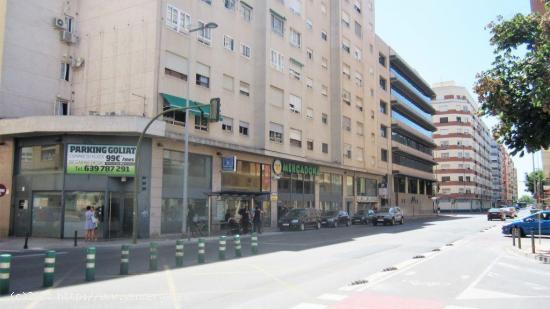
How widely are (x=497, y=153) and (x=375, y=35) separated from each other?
127m

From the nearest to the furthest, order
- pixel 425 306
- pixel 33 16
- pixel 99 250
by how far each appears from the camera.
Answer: pixel 425 306 → pixel 99 250 → pixel 33 16

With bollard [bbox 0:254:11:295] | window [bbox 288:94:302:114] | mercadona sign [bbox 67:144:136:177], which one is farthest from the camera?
window [bbox 288:94:302:114]

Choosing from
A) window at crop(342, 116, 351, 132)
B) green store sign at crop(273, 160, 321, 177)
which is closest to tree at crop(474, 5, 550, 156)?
green store sign at crop(273, 160, 321, 177)

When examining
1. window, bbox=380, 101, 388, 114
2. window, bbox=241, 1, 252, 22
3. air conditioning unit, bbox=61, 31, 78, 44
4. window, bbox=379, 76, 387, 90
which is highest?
window, bbox=379, 76, 387, 90

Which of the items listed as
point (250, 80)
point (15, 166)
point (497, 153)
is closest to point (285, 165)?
point (250, 80)

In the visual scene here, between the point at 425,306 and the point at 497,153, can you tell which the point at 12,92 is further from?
the point at 497,153

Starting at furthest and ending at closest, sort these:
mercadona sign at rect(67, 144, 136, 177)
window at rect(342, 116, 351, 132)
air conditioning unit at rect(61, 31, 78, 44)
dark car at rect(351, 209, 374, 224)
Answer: window at rect(342, 116, 351, 132) → dark car at rect(351, 209, 374, 224) → air conditioning unit at rect(61, 31, 78, 44) → mercadona sign at rect(67, 144, 136, 177)

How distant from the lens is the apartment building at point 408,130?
62.7 metres

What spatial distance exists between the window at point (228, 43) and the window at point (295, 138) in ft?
30.1

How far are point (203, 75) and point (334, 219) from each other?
1503cm

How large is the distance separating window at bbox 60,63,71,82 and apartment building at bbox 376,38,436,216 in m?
39.5

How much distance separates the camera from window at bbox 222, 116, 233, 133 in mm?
31155

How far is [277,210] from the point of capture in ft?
121

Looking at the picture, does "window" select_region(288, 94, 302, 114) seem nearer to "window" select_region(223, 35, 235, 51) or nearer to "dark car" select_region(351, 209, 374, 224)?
"window" select_region(223, 35, 235, 51)
